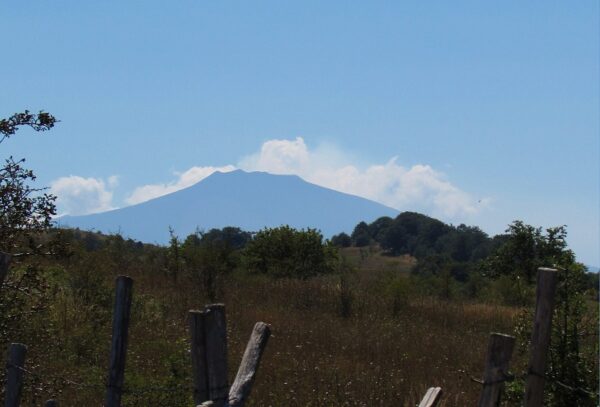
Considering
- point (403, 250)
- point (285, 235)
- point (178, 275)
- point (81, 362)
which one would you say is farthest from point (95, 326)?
point (403, 250)

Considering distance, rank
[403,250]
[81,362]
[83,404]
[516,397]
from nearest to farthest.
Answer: [516,397] < [83,404] < [81,362] < [403,250]

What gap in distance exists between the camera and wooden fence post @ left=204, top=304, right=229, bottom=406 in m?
5.11

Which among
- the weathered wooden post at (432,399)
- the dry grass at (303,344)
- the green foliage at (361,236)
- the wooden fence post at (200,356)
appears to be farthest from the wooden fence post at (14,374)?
the green foliage at (361,236)

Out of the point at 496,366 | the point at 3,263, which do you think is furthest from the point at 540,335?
the point at 3,263

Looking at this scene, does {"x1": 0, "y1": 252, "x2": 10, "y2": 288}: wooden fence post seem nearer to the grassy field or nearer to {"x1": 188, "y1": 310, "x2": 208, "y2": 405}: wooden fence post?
the grassy field

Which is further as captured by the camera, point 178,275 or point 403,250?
point 403,250

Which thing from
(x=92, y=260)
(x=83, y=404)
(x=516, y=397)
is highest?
(x=92, y=260)

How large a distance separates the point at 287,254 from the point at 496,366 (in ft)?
78.3

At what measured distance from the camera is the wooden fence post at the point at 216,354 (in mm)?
5109

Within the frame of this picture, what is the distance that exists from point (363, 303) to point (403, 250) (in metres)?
86.2

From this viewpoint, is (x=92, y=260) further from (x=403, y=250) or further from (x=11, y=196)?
(x=403, y=250)

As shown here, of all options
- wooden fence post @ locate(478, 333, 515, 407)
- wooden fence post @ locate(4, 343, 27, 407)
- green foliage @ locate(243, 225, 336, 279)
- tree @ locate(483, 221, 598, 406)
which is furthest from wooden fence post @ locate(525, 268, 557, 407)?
green foliage @ locate(243, 225, 336, 279)

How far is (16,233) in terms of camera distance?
6633mm

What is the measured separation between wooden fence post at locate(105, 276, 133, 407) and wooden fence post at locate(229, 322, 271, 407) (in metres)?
0.82
